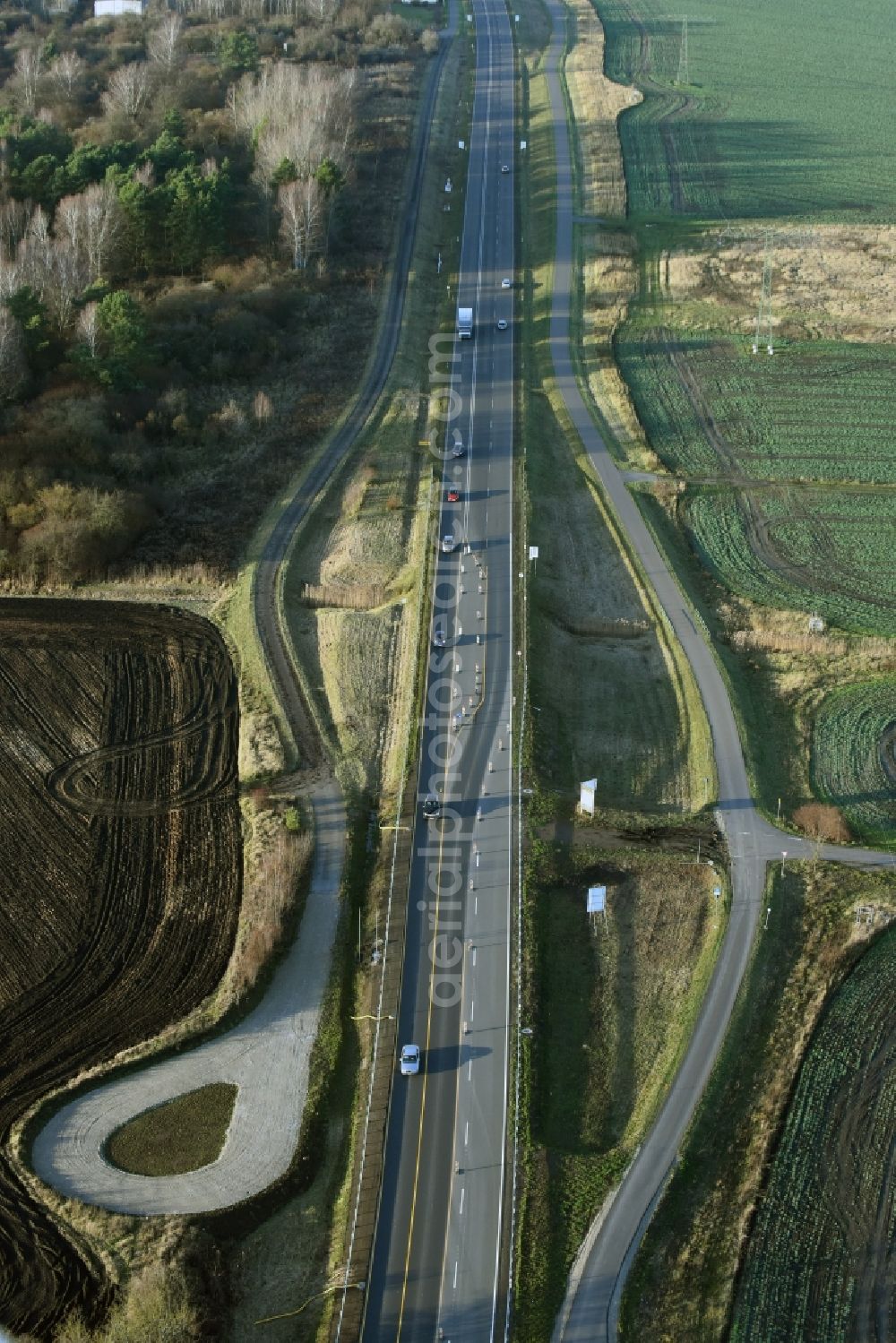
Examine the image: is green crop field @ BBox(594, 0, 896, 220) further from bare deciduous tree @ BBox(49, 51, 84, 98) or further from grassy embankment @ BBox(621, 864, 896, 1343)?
grassy embankment @ BBox(621, 864, 896, 1343)

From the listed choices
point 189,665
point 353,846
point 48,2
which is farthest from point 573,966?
point 48,2

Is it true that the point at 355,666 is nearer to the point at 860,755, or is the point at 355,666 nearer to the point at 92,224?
the point at 860,755

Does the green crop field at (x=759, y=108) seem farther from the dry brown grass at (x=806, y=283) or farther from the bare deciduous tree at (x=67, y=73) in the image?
the bare deciduous tree at (x=67, y=73)

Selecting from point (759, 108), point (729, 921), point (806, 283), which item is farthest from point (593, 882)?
point (759, 108)

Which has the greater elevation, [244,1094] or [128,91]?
[128,91]

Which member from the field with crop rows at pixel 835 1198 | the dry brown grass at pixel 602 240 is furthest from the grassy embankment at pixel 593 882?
the dry brown grass at pixel 602 240

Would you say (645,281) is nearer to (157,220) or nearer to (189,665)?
(157,220)

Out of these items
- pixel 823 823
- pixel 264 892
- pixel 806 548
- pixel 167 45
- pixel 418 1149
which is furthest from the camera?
pixel 167 45
